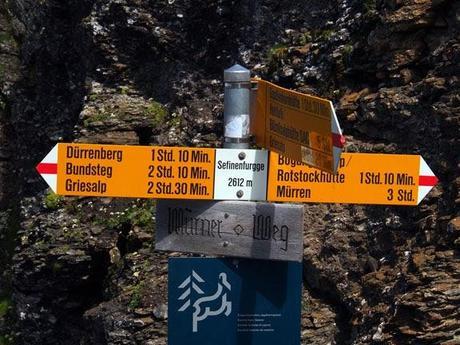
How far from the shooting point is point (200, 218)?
4.34 metres

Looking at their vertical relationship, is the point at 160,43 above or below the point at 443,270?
above

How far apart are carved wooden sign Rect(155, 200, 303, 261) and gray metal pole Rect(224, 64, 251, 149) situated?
1.12 ft

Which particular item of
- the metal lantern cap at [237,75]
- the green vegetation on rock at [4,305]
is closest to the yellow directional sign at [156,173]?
the metal lantern cap at [237,75]

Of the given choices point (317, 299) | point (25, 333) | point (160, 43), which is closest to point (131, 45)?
point (160, 43)

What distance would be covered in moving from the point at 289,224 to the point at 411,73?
370 cm

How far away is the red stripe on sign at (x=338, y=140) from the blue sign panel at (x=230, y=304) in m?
0.91

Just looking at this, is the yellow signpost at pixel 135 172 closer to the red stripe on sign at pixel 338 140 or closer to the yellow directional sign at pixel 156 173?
the yellow directional sign at pixel 156 173

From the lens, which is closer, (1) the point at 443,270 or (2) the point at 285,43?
(1) the point at 443,270

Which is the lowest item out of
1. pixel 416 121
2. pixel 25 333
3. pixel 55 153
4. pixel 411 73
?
pixel 25 333

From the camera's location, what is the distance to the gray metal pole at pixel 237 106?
426 centimetres

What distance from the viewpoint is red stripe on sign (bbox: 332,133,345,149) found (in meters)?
3.61

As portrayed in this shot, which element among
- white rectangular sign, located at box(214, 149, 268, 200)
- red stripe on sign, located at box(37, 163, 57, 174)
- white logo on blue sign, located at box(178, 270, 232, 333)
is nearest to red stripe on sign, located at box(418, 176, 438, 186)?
white rectangular sign, located at box(214, 149, 268, 200)

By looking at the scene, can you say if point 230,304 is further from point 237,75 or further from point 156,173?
point 237,75

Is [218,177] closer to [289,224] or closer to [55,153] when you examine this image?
[289,224]
